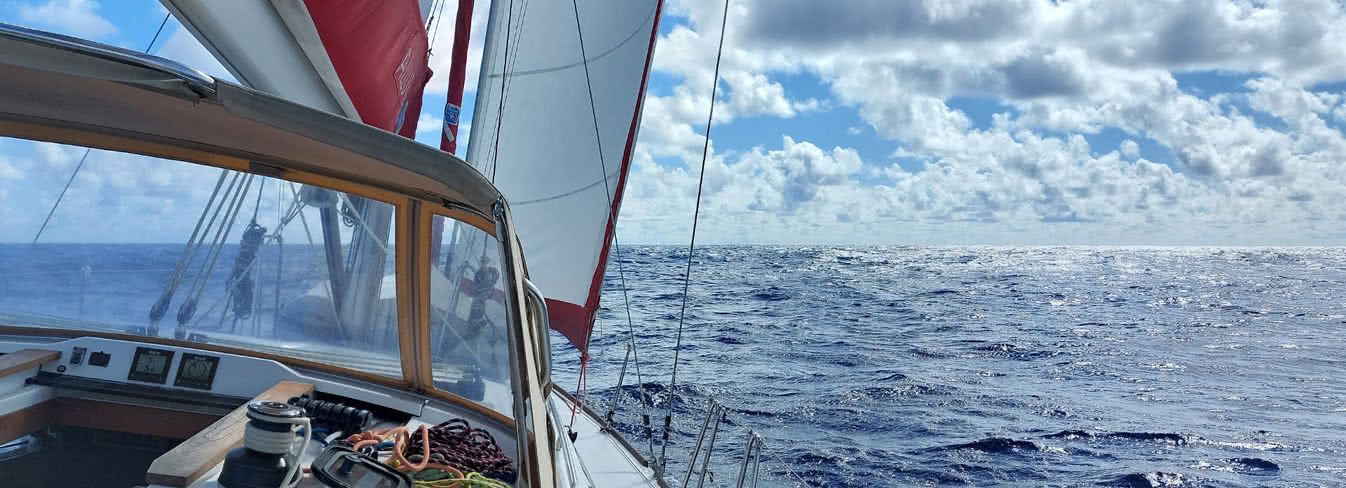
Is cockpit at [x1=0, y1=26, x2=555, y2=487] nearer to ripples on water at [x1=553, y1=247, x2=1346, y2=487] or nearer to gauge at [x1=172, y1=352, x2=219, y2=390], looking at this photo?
gauge at [x1=172, y1=352, x2=219, y2=390]

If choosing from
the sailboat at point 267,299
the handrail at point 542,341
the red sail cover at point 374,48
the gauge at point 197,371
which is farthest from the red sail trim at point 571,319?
the handrail at point 542,341

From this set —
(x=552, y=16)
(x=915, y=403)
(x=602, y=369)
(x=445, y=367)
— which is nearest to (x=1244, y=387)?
(x=915, y=403)

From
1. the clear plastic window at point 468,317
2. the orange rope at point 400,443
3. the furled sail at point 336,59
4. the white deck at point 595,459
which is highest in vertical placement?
the furled sail at point 336,59

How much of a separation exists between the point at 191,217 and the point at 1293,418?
46.5 ft

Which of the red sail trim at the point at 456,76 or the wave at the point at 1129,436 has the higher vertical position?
the red sail trim at the point at 456,76

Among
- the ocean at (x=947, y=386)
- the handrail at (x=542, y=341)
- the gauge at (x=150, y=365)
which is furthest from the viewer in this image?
the ocean at (x=947, y=386)

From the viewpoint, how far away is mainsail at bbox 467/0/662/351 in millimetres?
5859

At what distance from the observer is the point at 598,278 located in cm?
552

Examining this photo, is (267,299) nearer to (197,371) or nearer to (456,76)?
(197,371)

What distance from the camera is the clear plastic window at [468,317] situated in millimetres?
2732

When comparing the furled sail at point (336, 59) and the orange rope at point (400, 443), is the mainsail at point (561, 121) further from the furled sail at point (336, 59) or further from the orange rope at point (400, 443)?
the orange rope at point (400, 443)

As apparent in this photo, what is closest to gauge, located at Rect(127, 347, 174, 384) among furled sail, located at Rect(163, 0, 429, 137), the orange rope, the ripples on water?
the orange rope

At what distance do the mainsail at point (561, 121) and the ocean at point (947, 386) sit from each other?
920 mm

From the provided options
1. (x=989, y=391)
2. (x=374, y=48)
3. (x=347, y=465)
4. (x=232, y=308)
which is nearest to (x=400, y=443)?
(x=347, y=465)
